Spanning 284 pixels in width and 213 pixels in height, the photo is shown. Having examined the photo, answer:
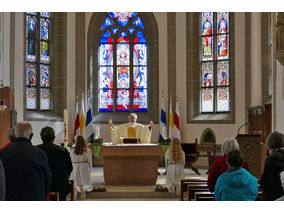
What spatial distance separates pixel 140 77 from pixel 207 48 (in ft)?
8.07

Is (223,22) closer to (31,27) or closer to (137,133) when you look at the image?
(137,133)

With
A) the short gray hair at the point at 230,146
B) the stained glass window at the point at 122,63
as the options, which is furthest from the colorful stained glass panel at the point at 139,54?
the short gray hair at the point at 230,146

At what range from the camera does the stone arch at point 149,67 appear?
16.9 meters

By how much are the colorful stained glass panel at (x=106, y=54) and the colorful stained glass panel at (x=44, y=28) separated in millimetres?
1926

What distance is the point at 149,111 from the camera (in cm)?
1706

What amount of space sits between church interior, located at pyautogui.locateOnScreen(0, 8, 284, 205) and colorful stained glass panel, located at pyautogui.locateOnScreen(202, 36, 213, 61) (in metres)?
0.03

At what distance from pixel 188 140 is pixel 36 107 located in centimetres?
496

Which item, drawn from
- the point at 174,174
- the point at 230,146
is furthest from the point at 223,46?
the point at 230,146

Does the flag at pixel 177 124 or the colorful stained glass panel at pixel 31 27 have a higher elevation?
the colorful stained glass panel at pixel 31 27

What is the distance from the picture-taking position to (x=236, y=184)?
4531 millimetres

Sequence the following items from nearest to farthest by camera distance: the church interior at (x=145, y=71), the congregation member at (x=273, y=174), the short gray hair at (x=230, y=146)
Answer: the congregation member at (x=273, y=174), the short gray hair at (x=230, y=146), the church interior at (x=145, y=71)

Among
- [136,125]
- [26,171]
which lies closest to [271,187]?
[26,171]

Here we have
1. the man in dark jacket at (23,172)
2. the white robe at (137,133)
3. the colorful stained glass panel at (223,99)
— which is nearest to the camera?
the man in dark jacket at (23,172)

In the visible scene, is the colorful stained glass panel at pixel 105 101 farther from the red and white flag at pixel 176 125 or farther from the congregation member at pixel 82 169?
the congregation member at pixel 82 169
